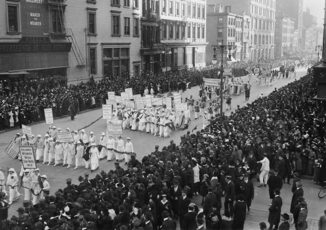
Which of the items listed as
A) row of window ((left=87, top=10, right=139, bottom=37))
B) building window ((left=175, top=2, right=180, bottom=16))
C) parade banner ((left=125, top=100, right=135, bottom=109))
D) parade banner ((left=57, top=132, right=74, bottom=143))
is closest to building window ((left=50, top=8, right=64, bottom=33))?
row of window ((left=87, top=10, right=139, bottom=37))

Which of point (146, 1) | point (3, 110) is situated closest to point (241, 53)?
point (146, 1)

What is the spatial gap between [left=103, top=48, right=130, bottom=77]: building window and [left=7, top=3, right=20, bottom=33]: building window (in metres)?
12.0

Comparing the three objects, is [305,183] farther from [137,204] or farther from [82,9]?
[82,9]

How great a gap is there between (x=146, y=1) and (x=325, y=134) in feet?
116

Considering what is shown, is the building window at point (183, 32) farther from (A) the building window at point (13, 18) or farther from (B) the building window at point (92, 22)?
(A) the building window at point (13, 18)

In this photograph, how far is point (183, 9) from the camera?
2549 inches

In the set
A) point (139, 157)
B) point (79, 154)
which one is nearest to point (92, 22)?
point (139, 157)

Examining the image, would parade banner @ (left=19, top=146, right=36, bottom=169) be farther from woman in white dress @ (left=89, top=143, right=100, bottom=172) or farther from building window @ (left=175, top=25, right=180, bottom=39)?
building window @ (left=175, top=25, right=180, bottom=39)

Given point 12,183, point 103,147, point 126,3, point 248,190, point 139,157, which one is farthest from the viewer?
point 126,3

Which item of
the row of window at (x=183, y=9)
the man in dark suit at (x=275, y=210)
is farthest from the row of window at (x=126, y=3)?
the man in dark suit at (x=275, y=210)

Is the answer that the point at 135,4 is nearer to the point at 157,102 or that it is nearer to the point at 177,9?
the point at 177,9

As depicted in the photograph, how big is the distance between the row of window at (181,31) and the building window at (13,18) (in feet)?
89.5

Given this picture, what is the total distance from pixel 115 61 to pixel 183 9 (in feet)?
69.1

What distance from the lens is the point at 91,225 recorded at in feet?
32.2
